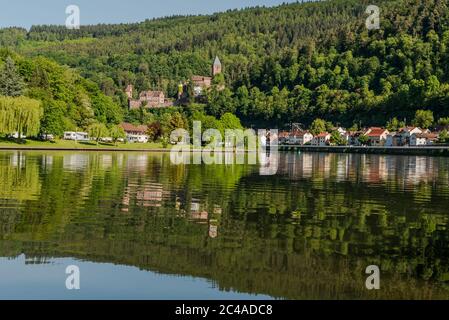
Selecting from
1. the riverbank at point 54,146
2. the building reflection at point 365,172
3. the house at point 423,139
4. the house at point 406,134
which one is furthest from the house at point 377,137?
the building reflection at point 365,172

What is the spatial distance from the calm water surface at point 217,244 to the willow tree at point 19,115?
5995 centimetres

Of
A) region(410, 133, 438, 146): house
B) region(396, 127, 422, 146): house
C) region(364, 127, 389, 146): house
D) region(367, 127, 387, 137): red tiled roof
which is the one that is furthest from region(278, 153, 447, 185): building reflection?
region(367, 127, 387, 137): red tiled roof

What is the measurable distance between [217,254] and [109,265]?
2.84 metres

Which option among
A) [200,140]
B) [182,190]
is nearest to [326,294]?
[182,190]

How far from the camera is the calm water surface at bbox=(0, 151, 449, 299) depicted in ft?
45.2

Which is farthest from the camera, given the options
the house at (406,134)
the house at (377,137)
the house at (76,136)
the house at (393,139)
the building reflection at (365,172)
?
the house at (377,137)

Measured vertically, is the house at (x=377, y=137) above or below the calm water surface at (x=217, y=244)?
above

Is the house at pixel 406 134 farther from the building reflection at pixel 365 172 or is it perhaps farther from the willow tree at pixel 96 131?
the building reflection at pixel 365 172

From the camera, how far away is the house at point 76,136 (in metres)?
117

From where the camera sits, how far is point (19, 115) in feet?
293

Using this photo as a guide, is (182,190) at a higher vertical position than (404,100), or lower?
lower

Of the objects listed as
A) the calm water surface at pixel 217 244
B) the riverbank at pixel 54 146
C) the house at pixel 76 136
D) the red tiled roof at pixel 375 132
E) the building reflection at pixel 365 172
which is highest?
the red tiled roof at pixel 375 132
